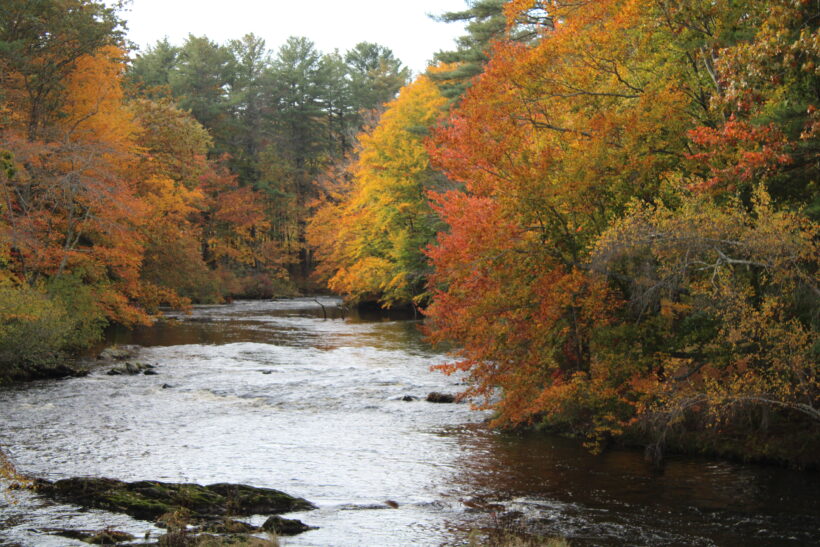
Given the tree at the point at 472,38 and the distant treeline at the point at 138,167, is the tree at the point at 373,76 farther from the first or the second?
the tree at the point at 472,38

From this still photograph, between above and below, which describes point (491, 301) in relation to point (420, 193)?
below

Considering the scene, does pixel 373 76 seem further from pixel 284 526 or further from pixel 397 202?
pixel 284 526

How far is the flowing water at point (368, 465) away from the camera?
10141 mm

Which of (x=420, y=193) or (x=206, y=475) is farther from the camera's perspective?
(x=420, y=193)

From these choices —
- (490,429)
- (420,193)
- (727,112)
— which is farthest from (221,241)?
(727,112)

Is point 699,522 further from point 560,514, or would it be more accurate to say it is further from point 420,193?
point 420,193

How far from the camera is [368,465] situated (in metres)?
13.7

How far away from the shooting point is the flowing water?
10.1 meters

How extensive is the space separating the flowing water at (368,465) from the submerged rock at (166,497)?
0.31 m

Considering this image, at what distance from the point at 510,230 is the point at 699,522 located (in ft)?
Answer: 23.0

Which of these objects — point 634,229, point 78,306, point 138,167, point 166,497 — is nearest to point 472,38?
point 138,167

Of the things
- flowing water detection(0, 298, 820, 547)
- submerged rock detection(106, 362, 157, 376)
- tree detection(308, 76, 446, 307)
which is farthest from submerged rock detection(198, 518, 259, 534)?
tree detection(308, 76, 446, 307)

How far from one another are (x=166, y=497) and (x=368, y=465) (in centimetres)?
411

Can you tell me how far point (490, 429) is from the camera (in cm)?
1673
